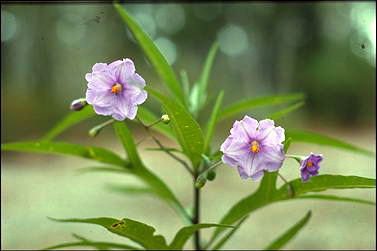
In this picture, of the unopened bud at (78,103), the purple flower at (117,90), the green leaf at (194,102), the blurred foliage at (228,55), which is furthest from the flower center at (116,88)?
the blurred foliage at (228,55)

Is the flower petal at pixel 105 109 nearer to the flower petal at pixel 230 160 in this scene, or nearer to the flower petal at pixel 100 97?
the flower petal at pixel 100 97

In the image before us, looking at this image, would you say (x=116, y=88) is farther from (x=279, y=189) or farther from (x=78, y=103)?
(x=279, y=189)

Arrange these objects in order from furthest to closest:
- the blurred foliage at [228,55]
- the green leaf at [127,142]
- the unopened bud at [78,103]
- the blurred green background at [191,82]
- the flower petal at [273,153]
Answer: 1. the blurred foliage at [228,55]
2. the blurred green background at [191,82]
3. the green leaf at [127,142]
4. the unopened bud at [78,103]
5. the flower petal at [273,153]

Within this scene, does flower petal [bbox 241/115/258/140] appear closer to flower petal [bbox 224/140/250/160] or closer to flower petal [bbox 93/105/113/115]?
flower petal [bbox 224/140/250/160]

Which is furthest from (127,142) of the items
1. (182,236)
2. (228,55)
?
(228,55)

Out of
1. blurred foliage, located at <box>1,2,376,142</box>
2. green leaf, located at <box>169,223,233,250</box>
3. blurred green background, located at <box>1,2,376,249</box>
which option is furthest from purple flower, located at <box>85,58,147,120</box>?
blurred foliage, located at <box>1,2,376,142</box>

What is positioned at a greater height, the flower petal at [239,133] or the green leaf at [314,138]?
the green leaf at [314,138]

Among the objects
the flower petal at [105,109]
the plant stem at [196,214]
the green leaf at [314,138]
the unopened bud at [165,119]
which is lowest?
the plant stem at [196,214]
